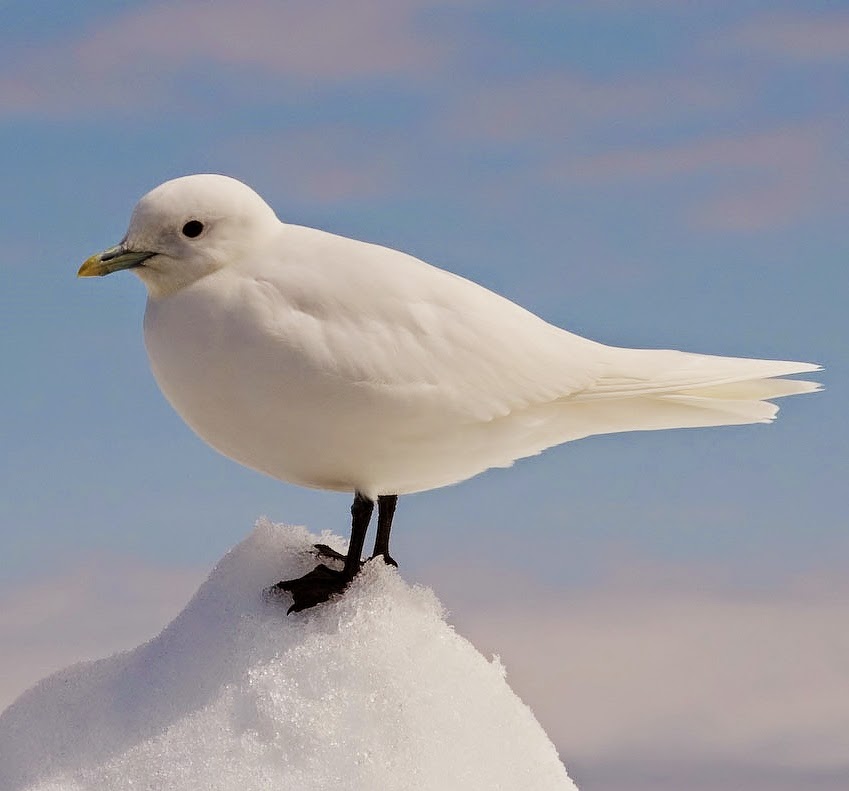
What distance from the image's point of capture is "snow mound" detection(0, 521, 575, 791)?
404 cm

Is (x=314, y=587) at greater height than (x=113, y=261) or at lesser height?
lesser

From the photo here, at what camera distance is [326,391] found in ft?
13.8

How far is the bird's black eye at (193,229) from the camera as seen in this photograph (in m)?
4.38

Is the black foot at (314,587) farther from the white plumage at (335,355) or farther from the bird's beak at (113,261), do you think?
the bird's beak at (113,261)

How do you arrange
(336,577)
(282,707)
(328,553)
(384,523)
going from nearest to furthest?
1. (282,707)
2. (336,577)
3. (328,553)
4. (384,523)

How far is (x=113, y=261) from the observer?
4.41 metres

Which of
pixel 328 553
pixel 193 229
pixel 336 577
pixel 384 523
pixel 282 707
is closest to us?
pixel 282 707

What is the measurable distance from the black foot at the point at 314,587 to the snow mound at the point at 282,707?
0.10 feet

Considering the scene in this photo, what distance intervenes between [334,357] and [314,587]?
2.48 ft

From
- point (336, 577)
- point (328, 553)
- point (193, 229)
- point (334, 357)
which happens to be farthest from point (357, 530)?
point (193, 229)

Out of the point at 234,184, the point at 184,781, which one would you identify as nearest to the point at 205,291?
the point at 234,184

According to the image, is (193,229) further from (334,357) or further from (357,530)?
(357,530)

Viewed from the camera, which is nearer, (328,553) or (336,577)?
(336,577)

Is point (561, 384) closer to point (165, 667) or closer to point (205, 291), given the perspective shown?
point (205, 291)
